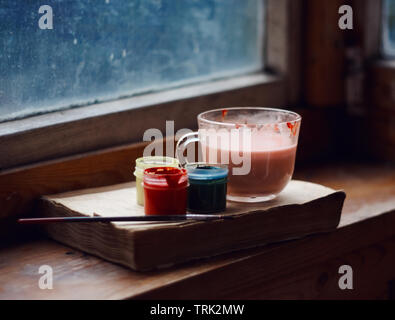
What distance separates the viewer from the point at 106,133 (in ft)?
4.17

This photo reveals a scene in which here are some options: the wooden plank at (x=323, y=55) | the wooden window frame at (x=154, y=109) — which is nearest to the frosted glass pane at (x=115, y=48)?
the wooden window frame at (x=154, y=109)

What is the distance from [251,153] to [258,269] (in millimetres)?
193

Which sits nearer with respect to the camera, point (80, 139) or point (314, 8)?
point (80, 139)

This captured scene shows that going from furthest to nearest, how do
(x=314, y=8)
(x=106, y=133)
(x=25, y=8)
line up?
1. (x=314, y=8)
2. (x=106, y=133)
3. (x=25, y=8)

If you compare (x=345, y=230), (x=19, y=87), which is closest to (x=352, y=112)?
(x=345, y=230)

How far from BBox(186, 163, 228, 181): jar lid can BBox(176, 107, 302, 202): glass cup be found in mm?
21

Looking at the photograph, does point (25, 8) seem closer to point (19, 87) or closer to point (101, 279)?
point (19, 87)

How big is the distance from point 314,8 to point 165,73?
17.9 inches

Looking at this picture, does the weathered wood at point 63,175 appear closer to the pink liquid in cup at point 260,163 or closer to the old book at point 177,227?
the old book at point 177,227

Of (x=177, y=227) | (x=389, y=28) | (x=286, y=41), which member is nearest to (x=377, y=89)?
(x=389, y=28)

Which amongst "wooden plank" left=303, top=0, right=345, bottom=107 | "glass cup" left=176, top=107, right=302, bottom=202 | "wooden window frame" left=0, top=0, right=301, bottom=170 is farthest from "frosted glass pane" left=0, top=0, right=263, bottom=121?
"glass cup" left=176, top=107, right=302, bottom=202

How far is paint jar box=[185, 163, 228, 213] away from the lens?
41.3 inches
